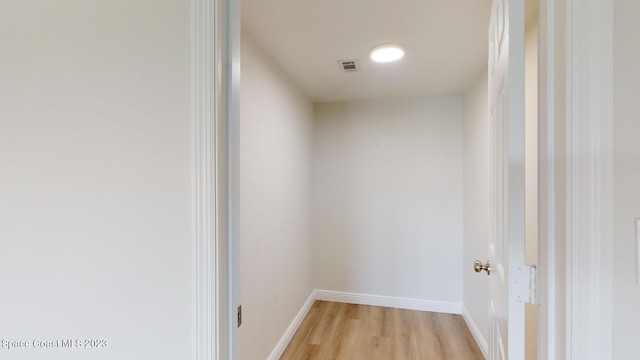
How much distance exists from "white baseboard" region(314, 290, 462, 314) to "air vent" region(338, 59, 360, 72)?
2.32 metres

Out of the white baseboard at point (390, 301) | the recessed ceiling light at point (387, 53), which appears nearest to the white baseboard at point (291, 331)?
the white baseboard at point (390, 301)

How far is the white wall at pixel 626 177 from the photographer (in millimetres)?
539

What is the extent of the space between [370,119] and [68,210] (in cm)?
267

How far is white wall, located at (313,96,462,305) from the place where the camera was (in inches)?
114

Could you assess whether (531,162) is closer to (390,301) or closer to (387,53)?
(387,53)

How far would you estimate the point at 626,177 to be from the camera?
541 millimetres

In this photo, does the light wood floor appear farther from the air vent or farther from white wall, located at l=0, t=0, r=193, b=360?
the air vent

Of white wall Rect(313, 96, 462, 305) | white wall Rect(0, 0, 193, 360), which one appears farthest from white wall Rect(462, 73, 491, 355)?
white wall Rect(0, 0, 193, 360)

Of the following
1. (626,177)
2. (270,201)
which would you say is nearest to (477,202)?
(270,201)

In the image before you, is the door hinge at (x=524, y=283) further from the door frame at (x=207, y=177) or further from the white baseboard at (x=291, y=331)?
the white baseboard at (x=291, y=331)

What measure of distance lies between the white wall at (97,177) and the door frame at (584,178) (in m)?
0.91

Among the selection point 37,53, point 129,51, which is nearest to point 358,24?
point 129,51

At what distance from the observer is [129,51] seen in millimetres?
829

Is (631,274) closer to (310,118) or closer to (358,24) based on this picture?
(358,24)
